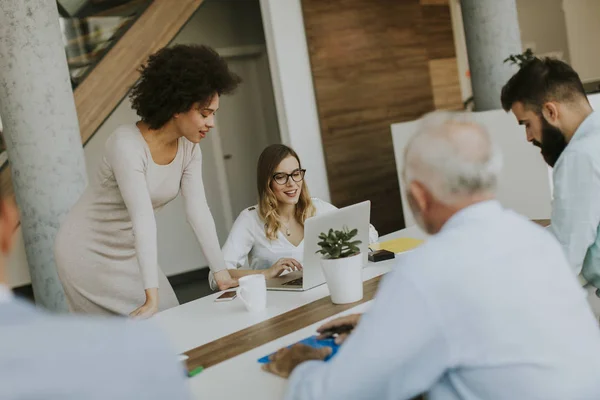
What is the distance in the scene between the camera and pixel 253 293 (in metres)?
2.47

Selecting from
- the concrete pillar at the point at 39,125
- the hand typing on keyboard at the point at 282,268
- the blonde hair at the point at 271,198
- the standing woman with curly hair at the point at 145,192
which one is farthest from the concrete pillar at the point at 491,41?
the standing woman with curly hair at the point at 145,192

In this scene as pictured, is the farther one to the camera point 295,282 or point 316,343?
point 295,282

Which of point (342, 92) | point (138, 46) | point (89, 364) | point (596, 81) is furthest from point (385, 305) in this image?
point (596, 81)

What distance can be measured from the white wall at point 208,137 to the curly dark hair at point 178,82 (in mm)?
4500

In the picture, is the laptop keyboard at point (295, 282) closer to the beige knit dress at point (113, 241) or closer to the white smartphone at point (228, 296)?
the white smartphone at point (228, 296)

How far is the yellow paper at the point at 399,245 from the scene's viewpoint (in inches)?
125

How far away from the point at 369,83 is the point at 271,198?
3.57 metres

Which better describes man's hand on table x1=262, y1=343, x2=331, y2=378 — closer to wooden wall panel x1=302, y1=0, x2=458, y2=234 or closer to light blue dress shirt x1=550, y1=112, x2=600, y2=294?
light blue dress shirt x1=550, y1=112, x2=600, y2=294

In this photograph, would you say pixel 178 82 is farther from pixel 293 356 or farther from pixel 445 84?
pixel 445 84

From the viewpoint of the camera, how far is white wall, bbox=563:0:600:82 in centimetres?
852

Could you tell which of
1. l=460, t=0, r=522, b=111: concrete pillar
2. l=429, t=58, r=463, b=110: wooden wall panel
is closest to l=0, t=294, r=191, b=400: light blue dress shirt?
l=460, t=0, r=522, b=111: concrete pillar

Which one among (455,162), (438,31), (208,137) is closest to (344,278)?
(455,162)

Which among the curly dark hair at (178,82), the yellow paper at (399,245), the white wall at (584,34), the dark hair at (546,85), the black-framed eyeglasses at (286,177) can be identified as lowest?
the yellow paper at (399,245)

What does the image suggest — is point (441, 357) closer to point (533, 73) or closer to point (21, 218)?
point (533, 73)
